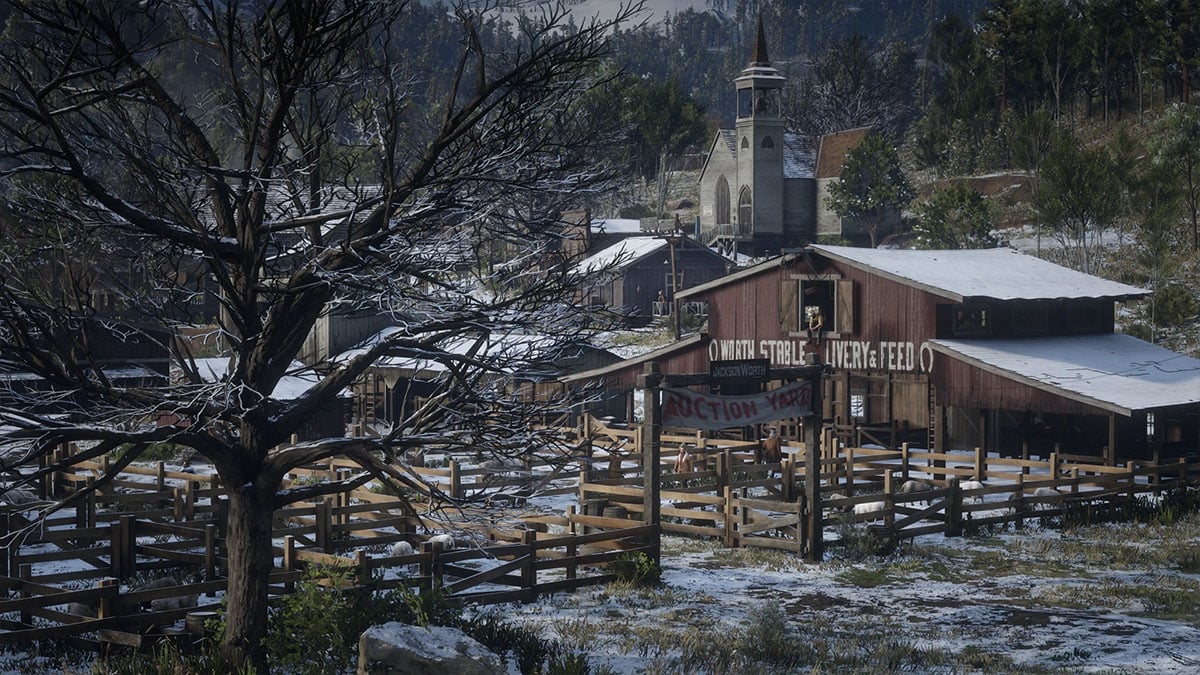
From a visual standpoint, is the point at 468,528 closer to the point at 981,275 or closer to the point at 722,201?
the point at 981,275

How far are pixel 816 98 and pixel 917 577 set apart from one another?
113292 mm

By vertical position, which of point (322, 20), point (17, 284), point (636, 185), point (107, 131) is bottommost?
point (17, 284)

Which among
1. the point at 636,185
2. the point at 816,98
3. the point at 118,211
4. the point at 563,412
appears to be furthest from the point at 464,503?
the point at 816,98

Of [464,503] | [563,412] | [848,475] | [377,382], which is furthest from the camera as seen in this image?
[377,382]

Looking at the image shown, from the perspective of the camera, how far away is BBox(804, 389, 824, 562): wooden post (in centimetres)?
2412

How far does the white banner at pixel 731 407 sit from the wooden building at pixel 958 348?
12.8 meters

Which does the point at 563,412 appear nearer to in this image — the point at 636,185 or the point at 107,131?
the point at 107,131

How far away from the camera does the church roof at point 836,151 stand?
306ft

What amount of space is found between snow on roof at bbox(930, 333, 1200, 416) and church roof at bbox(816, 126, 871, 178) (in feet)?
167

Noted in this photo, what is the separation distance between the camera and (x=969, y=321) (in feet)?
139

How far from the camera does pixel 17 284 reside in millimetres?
15320

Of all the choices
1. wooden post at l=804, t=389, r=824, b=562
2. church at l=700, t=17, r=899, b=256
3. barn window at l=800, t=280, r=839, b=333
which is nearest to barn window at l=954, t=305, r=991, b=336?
barn window at l=800, t=280, r=839, b=333

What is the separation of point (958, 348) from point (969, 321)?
3.06m

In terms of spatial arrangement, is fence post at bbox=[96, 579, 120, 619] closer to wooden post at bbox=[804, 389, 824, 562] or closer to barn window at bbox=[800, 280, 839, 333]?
wooden post at bbox=[804, 389, 824, 562]
